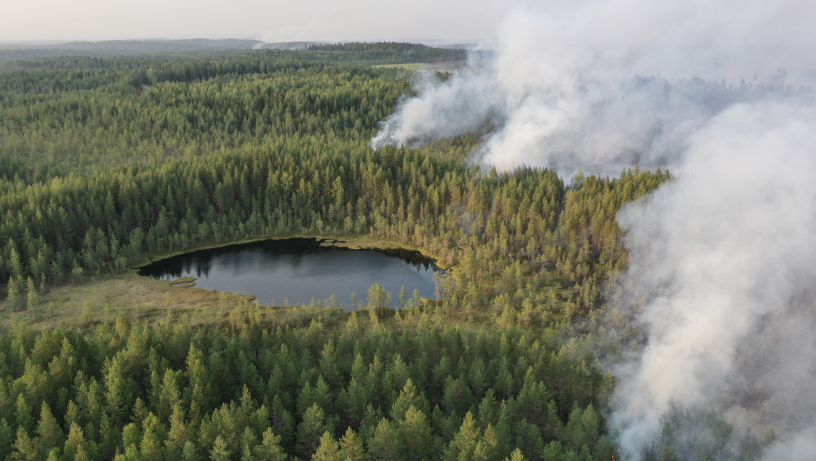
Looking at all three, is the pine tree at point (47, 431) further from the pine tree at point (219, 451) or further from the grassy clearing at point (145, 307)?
the grassy clearing at point (145, 307)

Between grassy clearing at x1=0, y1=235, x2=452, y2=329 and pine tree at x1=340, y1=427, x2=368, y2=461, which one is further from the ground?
pine tree at x1=340, y1=427, x2=368, y2=461

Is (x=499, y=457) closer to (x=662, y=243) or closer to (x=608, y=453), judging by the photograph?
(x=608, y=453)

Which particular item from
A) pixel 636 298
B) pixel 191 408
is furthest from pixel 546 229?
pixel 191 408

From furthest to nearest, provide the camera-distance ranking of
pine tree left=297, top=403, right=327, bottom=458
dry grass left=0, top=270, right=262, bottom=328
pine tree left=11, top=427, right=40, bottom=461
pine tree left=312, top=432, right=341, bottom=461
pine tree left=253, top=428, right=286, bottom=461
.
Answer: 1. dry grass left=0, top=270, right=262, bottom=328
2. pine tree left=297, top=403, right=327, bottom=458
3. pine tree left=253, top=428, right=286, bottom=461
4. pine tree left=11, top=427, right=40, bottom=461
5. pine tree left=312, top=432, right=341, bottom=461

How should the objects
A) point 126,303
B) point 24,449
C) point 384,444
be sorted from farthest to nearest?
point 126,303 < point 384,444 < point 24,449

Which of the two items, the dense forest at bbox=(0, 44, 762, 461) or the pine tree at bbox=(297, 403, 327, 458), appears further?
the pine tree at bbox=(297, 403, 327, 458)

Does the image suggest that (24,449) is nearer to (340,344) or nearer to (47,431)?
(47,431)

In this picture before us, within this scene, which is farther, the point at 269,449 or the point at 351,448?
the point at 269,449

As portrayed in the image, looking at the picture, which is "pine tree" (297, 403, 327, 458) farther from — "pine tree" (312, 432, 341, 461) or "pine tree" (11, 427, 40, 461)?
"pine tree" (11, 427, 40, 461)

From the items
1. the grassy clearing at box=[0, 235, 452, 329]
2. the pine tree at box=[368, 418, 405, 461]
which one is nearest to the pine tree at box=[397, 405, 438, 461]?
the pine tree at box=[368, 418, 405, 461]

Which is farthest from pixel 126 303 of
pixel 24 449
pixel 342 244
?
pixel 24 449
